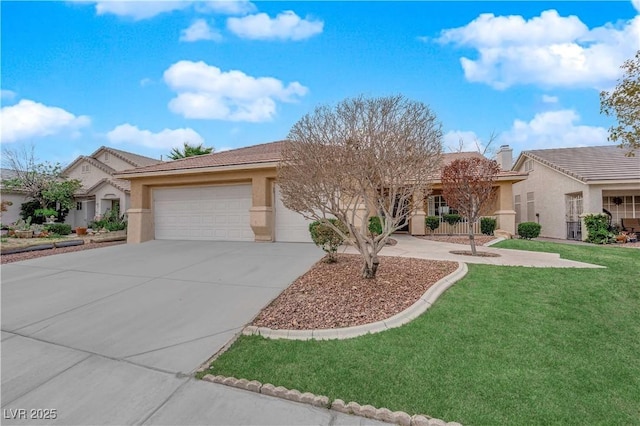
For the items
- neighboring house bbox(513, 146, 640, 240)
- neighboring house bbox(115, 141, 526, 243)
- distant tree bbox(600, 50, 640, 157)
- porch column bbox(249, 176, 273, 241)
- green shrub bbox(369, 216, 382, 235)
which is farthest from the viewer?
neighboring house bbox(513, 146, 640, 240)

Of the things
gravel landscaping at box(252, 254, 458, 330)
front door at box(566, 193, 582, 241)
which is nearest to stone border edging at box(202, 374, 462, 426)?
gravel landscaping at box(252, 254, 458, 330)

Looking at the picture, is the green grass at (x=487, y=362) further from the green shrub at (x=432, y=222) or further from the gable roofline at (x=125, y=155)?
the gable roofline at (x=125, y=155)

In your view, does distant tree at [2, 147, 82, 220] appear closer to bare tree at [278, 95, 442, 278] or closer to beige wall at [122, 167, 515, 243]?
beige wall at [122, 167, 515, 243]

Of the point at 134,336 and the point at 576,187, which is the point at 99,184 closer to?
the point at 134,336

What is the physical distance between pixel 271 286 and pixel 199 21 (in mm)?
8961

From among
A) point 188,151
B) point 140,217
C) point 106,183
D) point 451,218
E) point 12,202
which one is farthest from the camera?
point 188,151

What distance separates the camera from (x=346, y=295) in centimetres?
546

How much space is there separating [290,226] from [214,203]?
11.9 feet

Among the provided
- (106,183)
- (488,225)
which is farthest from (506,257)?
(106,183)

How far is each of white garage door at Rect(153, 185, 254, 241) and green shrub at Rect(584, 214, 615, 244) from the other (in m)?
16.5

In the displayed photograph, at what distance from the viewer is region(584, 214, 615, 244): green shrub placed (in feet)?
47.5

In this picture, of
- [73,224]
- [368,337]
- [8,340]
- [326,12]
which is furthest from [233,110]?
[73,224]

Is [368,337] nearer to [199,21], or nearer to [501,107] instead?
[199,21]

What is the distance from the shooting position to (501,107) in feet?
51.0
